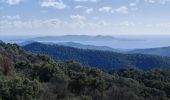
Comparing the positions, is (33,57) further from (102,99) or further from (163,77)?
(102,99)

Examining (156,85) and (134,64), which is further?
(134,64)

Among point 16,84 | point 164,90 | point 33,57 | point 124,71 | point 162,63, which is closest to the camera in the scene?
point 16,84

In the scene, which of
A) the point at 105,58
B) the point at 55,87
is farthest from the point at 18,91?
the point at 105,58

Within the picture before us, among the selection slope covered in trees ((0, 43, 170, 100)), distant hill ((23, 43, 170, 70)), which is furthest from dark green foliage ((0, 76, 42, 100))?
distant hill ((23, 43, 170, 70))

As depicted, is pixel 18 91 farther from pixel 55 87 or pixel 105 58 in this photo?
pixel 105 58

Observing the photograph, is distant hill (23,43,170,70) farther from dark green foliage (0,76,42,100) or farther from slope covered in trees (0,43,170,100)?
dark green foliage (0,76,42,100)

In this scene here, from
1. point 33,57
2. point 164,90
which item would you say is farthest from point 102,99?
point 33,57

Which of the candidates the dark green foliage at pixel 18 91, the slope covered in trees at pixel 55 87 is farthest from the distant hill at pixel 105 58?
the dark green foliage at pixel 18 91

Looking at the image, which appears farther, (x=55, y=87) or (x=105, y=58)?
(x=105, y=58)

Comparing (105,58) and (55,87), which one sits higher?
(55,87)
